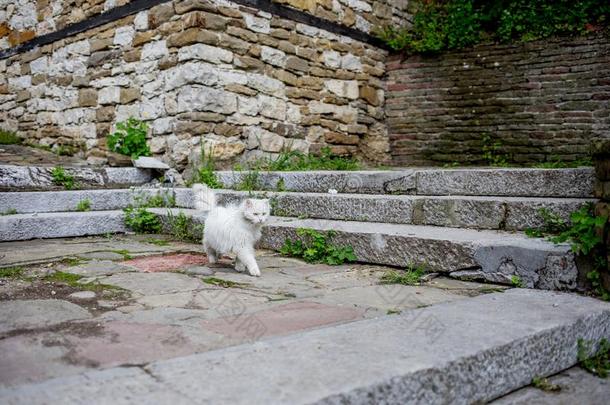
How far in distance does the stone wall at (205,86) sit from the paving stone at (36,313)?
149 inches

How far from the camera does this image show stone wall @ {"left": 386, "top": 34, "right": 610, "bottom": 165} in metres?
6.55

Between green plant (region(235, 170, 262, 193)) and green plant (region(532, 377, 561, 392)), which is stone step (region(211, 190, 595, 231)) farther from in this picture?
green plant (region(532, 377, 561, 392))

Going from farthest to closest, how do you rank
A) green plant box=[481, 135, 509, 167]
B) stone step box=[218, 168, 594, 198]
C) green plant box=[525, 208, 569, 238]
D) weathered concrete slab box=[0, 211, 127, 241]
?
green plant box=[481, 135, 509, 167] < weathered concrete slab box=[0, 211, 127, 241] < stone step box=[218, 168, 594, 198] < green plant box=[525, 208, 569, 238]

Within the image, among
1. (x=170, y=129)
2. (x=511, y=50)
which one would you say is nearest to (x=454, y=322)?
(x=170, y=129)

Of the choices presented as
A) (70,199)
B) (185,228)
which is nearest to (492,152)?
(185,228)

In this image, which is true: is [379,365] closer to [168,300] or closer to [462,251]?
[168,300]

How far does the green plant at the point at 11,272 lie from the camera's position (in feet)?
9.68

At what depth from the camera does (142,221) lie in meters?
4.85

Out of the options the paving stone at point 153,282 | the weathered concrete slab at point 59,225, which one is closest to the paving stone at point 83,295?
the paving stone at point 153,282

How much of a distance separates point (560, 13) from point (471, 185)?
4645 mm

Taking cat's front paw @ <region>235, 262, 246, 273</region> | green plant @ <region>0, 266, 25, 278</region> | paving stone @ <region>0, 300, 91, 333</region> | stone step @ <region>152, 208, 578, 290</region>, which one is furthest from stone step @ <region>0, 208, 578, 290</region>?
paving stone @ <region>0, 300, 91, 333</region>

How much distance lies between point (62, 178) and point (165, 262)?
2575 mm

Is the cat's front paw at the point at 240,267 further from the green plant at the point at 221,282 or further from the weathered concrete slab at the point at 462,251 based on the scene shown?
the weathered concrete slab at the point at 462,251

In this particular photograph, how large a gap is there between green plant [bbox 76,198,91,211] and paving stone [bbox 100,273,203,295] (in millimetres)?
2294
